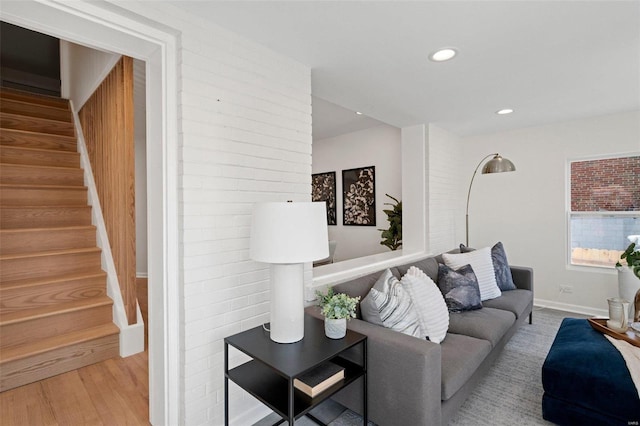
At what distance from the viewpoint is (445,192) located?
13.7ft

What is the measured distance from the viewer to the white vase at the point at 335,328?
1723 mm

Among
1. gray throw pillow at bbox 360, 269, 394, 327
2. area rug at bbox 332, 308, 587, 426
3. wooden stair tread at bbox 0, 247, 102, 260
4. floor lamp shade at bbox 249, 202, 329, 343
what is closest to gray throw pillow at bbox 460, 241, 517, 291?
area rug at bbox 332, 308, 587, 426

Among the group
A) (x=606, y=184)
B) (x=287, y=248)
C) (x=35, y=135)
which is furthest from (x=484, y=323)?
(x=35, y=135)

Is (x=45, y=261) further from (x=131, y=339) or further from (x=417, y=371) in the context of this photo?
(x=417, y=371)

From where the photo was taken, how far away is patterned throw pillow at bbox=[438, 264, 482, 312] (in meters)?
2.70

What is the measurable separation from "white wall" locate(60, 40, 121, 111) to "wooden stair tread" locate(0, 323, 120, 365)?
7.63 ft

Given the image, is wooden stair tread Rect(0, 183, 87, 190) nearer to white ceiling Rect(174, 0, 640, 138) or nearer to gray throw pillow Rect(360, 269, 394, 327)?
white ceiling Rect(174, 0, 640, 138)

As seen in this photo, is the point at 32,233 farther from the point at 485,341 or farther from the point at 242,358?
the point at 485,341

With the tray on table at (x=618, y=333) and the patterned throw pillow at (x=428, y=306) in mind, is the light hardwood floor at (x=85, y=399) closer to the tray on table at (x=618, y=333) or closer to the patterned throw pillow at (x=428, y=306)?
the patterned throw pillow at (x=428, y=306)

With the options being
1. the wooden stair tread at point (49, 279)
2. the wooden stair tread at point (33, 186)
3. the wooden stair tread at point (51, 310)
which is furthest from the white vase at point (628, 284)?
the wooden stair tread at point (33, 186)

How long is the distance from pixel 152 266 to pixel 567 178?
178 inches

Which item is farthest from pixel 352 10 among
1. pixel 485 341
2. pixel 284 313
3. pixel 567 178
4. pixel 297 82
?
pixel 567 178

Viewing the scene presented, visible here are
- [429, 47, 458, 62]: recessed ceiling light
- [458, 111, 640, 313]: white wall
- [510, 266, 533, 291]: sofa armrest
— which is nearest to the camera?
[429, 47, 458, 62]: recessed ceiling light

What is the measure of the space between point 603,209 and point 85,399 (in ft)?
17.2
